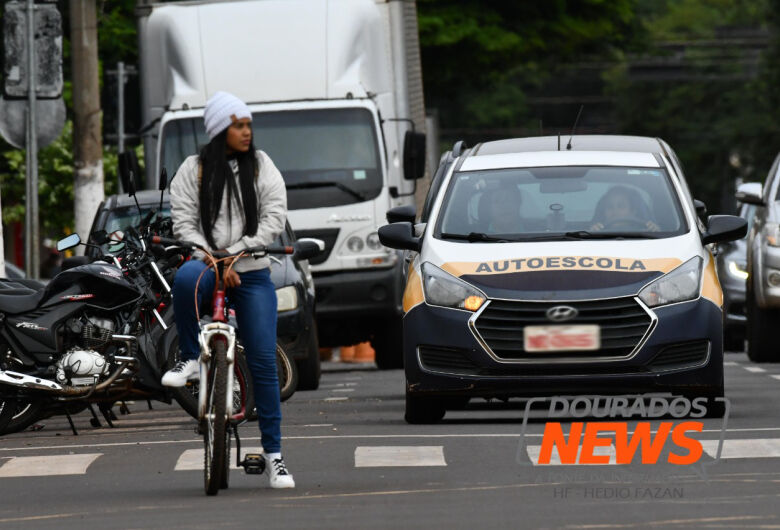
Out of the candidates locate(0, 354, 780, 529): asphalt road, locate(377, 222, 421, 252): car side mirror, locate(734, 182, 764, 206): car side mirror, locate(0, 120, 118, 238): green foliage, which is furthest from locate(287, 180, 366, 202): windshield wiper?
locate(0, 120, 118, 238): green foliage

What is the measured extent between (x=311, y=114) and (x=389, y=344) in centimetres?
278

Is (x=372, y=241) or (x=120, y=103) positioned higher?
(x=120, y=103)

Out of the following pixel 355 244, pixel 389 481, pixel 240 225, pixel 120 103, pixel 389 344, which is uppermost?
pixel 120 103

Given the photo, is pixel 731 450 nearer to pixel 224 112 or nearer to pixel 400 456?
pixel 400 456

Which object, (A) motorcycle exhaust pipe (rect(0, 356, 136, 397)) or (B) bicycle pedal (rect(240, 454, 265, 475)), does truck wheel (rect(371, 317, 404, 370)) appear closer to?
(A) motorcycle exhaust pipe (rect(0, 356, 136, 397))

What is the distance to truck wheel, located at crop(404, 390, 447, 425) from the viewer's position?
42.3 ft

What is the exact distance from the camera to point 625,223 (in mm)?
13188

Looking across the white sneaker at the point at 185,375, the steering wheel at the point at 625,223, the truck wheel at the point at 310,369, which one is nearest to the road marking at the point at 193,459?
the white sneaker at the point at 185,375

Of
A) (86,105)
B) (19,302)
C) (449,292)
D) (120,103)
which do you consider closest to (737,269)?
(86,105)

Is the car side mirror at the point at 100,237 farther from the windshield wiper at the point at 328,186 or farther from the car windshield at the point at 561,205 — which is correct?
the windshield wiper at the point at 328,186

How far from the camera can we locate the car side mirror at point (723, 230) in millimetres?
13070

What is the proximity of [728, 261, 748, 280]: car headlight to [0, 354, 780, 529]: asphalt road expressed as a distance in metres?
10.1

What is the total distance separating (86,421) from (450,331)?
3.45m

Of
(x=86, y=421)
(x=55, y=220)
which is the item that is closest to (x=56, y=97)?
(x=86, y=421)
